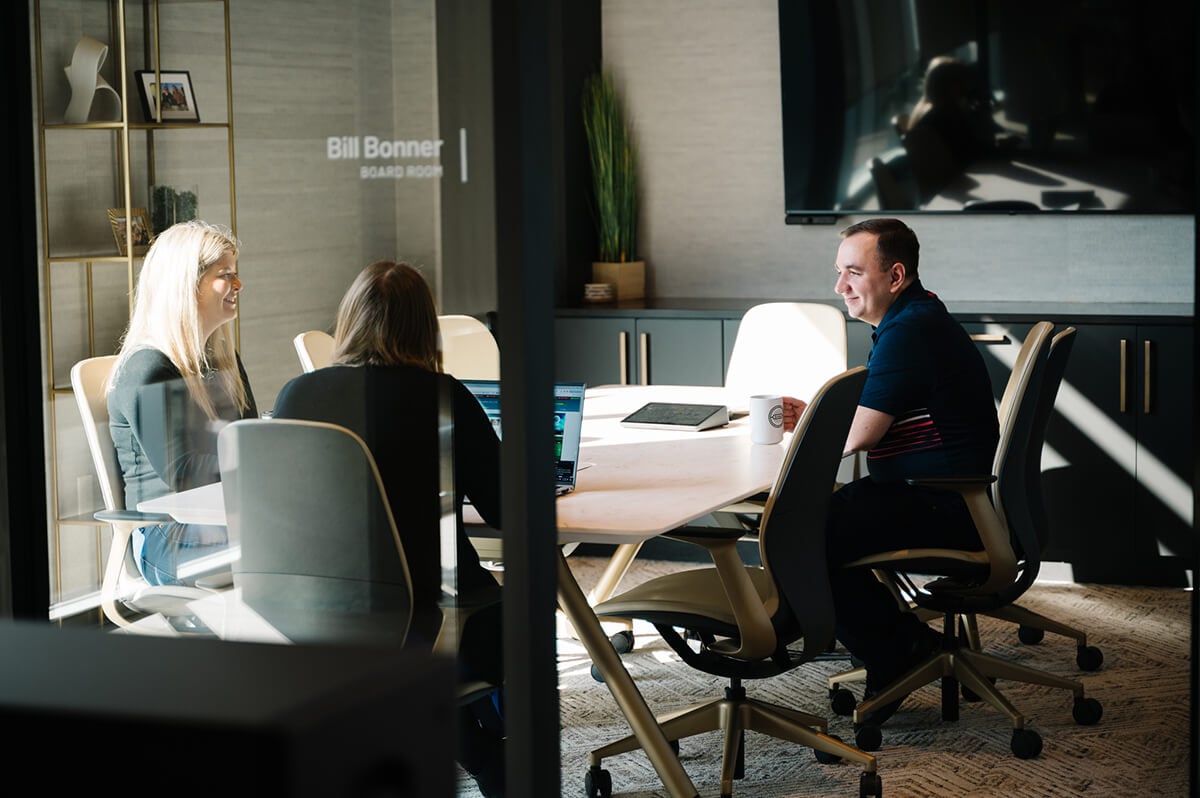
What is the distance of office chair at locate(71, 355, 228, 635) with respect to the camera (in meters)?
2.38

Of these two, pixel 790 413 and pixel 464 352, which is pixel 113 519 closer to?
pixel 464 352

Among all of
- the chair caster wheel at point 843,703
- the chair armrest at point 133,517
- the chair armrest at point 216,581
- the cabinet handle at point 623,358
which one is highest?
the cabinet handle at point 623,358

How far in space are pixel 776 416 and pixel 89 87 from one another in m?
1.94

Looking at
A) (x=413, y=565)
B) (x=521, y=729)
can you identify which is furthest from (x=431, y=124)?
(x=521, y=729)

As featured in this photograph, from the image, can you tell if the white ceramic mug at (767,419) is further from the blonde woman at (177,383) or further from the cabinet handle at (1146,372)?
the cabinet handle at (1146,372)

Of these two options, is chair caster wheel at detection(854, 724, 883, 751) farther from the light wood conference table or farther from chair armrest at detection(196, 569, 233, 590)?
chair armrest at detection(196, 569, 233, 590)

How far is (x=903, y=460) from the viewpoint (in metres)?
3.76

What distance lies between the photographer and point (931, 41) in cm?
559

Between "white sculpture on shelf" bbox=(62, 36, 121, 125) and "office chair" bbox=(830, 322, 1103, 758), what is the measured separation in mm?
2131

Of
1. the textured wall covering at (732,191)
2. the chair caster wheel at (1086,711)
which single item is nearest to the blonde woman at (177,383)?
the chair caster wheel at (1086,711)

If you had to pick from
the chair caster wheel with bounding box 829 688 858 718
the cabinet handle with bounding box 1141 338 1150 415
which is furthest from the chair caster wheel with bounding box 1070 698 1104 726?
the cabinet handle with bounding box 1141 338 1150 415

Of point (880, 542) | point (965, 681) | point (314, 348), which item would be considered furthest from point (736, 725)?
point (314, 348)

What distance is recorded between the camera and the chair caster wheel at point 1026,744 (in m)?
3.57

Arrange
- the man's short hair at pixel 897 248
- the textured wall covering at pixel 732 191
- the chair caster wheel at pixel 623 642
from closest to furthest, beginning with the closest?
the man's short hair at pixel 897 248 < the chair caster wheel at pixel 623 642 < the textured wall covering at pixel 732 191
